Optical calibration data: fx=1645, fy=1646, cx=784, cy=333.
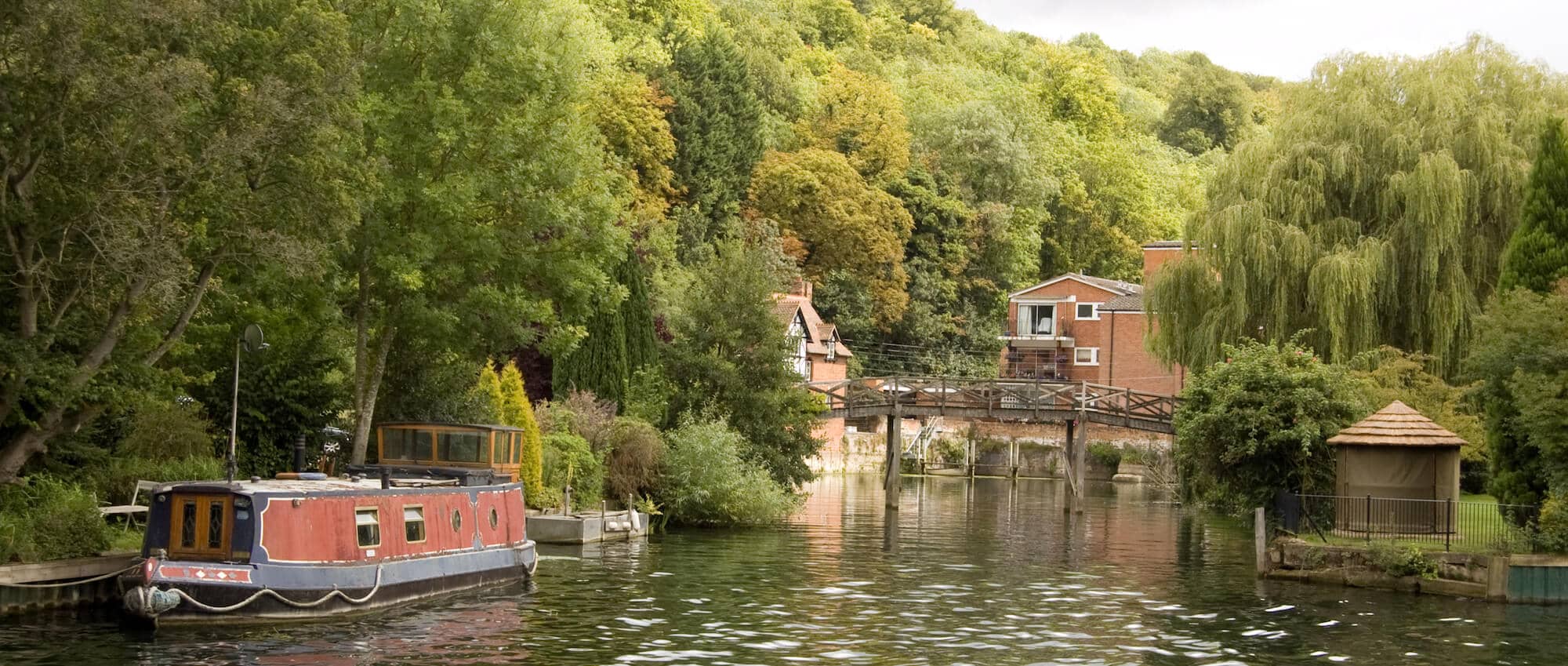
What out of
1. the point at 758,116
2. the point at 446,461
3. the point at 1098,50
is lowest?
the point at 446,461

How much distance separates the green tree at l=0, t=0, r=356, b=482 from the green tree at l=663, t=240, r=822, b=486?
19.6 metres

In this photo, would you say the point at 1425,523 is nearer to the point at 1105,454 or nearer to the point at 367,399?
the point at 367,399

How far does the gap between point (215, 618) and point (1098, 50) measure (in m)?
176

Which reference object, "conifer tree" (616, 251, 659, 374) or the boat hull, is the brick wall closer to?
"conifer tree" (616, 251, 659, 374)

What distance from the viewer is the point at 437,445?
3328cm

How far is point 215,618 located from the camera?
23.9 meters

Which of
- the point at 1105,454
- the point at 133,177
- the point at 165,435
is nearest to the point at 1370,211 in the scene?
the point at 1105,454

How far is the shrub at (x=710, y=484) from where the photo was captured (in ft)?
145

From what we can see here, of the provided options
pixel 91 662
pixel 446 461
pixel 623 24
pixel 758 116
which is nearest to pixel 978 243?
pixel 758 116

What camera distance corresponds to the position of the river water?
72.9 ft

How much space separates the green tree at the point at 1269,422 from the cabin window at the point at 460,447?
16.8m

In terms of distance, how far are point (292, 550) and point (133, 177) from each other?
22.4ft

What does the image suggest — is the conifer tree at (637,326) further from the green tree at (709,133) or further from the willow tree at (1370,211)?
the green tree at (709,133)

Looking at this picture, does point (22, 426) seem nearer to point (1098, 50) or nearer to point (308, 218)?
point (308, 218)
